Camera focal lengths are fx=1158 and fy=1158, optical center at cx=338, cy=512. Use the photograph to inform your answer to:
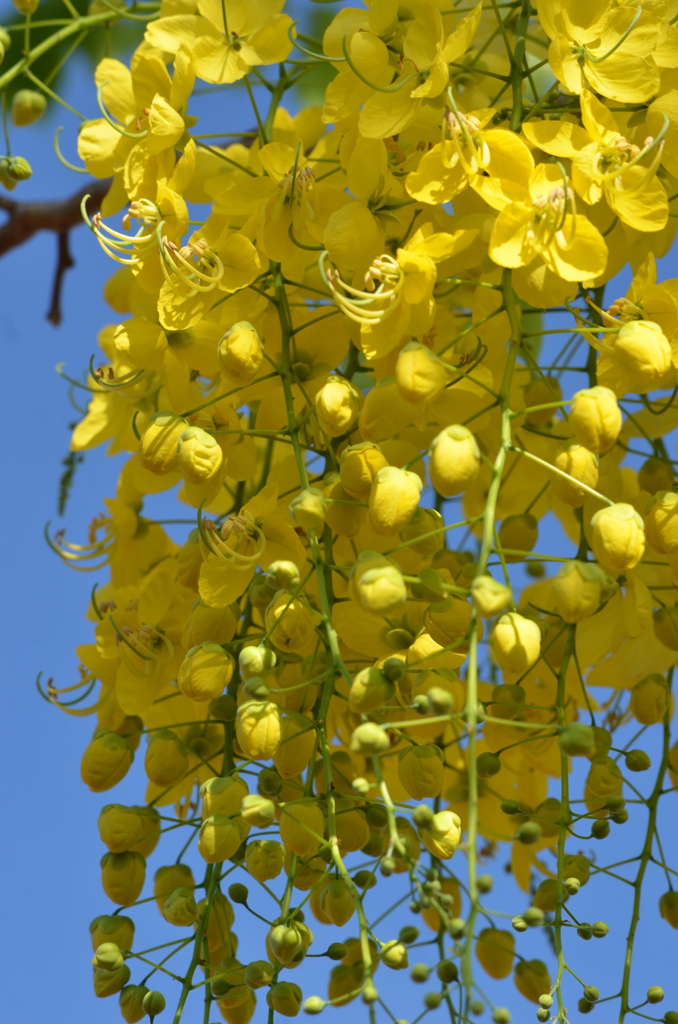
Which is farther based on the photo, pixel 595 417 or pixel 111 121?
pixel 111 121

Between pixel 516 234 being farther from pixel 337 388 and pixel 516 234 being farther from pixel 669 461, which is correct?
pixel 669 461

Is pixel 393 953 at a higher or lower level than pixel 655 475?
lower

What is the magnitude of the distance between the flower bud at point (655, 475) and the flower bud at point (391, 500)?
247mm

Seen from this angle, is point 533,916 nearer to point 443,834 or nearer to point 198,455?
point 443,834

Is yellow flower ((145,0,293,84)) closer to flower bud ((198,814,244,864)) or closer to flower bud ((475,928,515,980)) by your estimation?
flower bud ((198,814,244,864))

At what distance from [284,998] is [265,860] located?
6cm

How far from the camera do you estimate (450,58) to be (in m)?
0.53

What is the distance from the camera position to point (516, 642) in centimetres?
44

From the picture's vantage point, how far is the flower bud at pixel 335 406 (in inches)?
19.7

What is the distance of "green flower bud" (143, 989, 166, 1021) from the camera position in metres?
0.51

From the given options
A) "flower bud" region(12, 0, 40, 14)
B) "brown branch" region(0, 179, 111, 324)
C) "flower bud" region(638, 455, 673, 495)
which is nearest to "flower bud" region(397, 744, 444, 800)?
"flower bud" region(638, 455, 673, 495)

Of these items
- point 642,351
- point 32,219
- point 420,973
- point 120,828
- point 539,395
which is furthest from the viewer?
point 32,219

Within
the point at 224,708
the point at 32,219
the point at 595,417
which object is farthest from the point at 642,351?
the point at 32,219

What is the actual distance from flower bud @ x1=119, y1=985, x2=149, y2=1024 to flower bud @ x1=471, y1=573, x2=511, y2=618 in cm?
27
